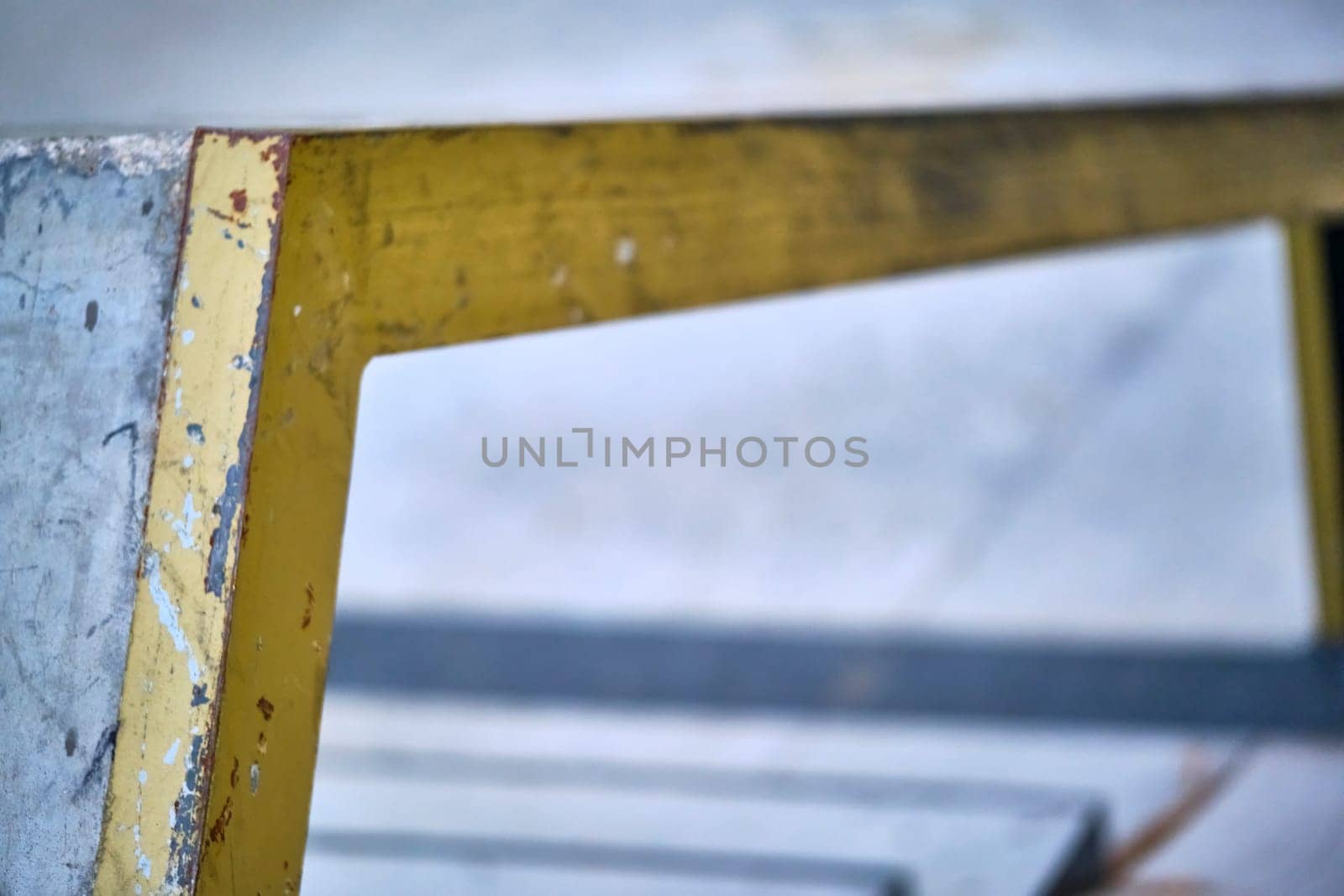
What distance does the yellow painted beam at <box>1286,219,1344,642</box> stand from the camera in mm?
1554

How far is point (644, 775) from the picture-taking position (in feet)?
5.17

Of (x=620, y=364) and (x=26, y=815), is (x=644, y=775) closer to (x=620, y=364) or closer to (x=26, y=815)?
(x=620, y=364)

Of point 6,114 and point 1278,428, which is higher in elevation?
point 1278,428

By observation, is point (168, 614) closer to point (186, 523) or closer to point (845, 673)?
point (186, 523)

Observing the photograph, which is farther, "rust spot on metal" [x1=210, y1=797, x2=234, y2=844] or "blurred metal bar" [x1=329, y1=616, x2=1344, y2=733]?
"blurred metal bar" [x1=329, y1=616, x2=1344, y2=733]

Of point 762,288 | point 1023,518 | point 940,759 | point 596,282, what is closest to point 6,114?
point 596,282

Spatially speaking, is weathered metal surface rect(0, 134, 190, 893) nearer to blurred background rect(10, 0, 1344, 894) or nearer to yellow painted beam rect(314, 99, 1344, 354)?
yellow painted beam rect(314, 99, 1344, 354)

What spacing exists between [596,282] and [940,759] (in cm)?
128

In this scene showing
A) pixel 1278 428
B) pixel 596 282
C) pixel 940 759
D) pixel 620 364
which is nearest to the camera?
pixel 596 282

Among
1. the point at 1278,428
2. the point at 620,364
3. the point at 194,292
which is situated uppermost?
the point at 620,364

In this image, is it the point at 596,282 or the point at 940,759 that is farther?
the point at 940,759

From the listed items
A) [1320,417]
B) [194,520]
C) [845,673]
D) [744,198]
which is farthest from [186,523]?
[1320,417]

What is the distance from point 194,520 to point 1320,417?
1774 millimetres

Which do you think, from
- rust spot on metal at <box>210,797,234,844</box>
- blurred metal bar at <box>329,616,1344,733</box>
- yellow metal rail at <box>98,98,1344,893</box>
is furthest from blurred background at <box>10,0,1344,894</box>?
rust spot on metal at <box>210,797,234,844</box>
